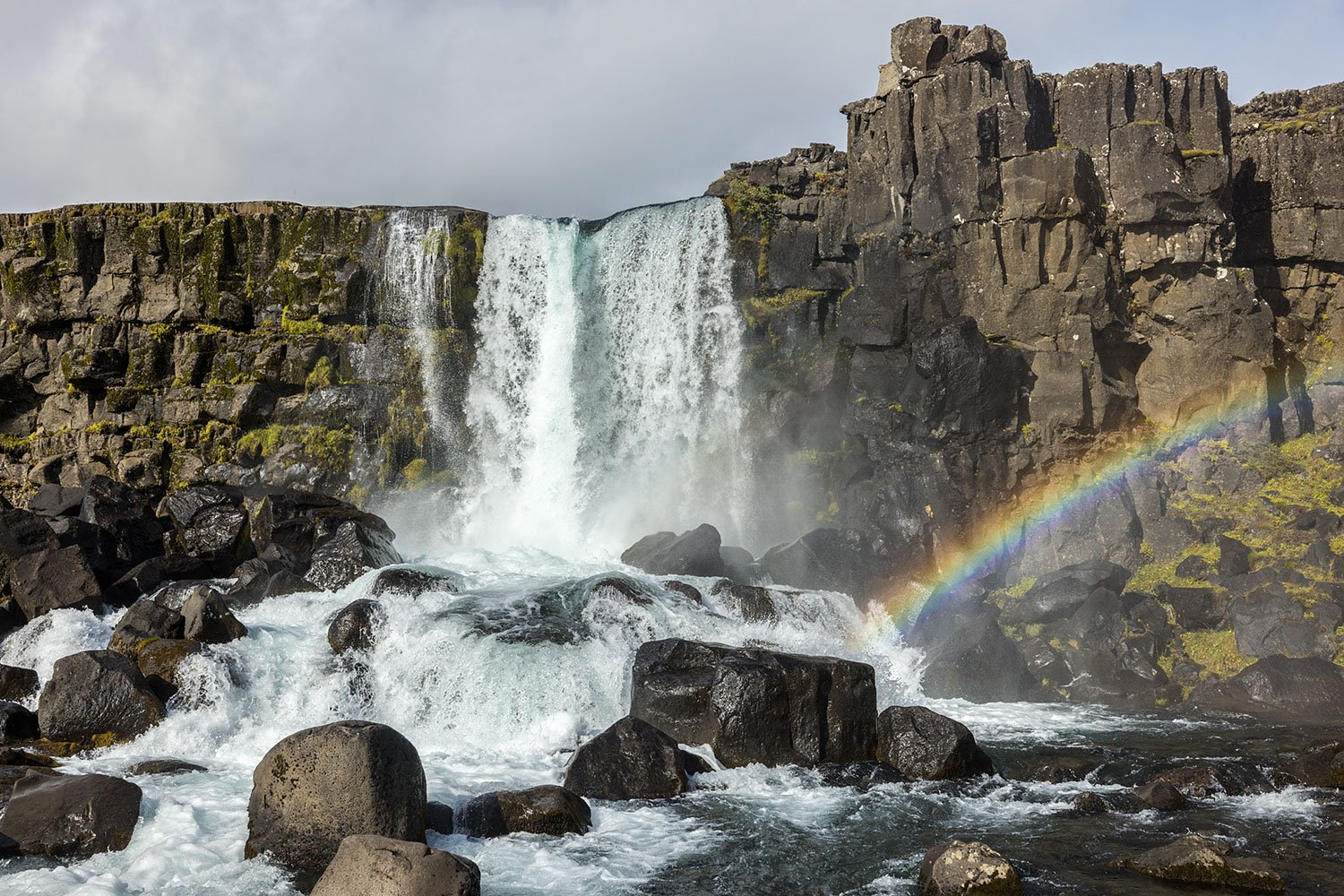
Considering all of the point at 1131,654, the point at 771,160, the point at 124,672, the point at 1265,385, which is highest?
the point at 771,160

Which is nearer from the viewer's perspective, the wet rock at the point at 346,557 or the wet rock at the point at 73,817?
the wet rock at the point at 73,817

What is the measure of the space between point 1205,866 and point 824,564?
16601 mm

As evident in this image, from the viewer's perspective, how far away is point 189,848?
1332 centimetres

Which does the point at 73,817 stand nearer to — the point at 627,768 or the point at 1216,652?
the point at 627,768

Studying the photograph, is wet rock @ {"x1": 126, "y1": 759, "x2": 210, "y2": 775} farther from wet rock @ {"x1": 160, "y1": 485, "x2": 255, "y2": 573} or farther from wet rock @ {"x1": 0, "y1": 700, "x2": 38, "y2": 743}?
wet rock @ {"x1": 160, "y1": 485, "x2": 255, "y2": 573}

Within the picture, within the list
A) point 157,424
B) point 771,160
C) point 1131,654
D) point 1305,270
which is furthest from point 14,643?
point 1305,270

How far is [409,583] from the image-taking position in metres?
23.9

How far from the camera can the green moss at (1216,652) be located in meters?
24.6

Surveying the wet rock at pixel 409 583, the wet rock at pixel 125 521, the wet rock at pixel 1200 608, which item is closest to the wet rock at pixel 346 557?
the wet rock at pixel 409 583

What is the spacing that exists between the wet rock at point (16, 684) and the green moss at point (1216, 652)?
2526 centimetres

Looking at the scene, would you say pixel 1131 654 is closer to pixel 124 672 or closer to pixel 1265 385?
pixel 1265 385

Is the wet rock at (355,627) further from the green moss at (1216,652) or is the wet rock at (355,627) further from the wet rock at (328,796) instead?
Answer: the green moss at (1216,652)

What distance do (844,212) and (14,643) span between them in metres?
27.6

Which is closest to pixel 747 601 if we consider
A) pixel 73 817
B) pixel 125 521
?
pixel 73 817
